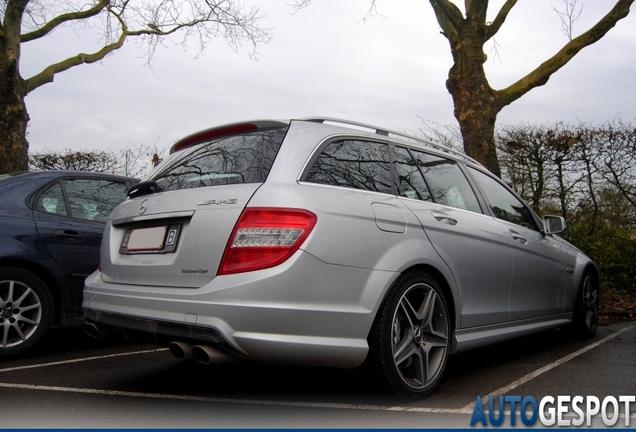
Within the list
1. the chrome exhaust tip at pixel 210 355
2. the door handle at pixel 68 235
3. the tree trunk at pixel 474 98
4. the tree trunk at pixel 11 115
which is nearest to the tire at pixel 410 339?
the chrome exhaust tip at pixel 210 355

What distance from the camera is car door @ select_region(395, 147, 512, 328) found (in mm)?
3904

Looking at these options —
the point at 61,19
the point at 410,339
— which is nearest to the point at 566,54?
the point at 410,339

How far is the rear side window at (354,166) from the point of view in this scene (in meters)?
3.44

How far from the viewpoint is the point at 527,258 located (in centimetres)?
489

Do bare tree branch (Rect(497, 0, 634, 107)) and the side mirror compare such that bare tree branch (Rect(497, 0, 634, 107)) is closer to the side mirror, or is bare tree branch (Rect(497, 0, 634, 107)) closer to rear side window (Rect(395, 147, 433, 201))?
the side mirror

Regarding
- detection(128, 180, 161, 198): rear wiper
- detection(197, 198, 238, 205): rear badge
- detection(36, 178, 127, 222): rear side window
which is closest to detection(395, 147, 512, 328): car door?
detection(197, 198, 238, 205): rear badge

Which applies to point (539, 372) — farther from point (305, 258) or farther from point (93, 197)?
point (93, 197)

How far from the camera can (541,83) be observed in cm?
918

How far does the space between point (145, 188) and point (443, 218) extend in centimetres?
188

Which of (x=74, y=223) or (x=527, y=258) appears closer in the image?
(x=527, y=258)

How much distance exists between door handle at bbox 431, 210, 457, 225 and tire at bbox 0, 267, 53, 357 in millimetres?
Answer: 3028

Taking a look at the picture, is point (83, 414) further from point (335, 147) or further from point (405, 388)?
point (335, 147)

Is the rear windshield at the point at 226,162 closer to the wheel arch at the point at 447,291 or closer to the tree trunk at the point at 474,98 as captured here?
the wheel arch at the point at 447,291

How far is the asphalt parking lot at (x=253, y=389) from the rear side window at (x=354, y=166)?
1093 millimetres
